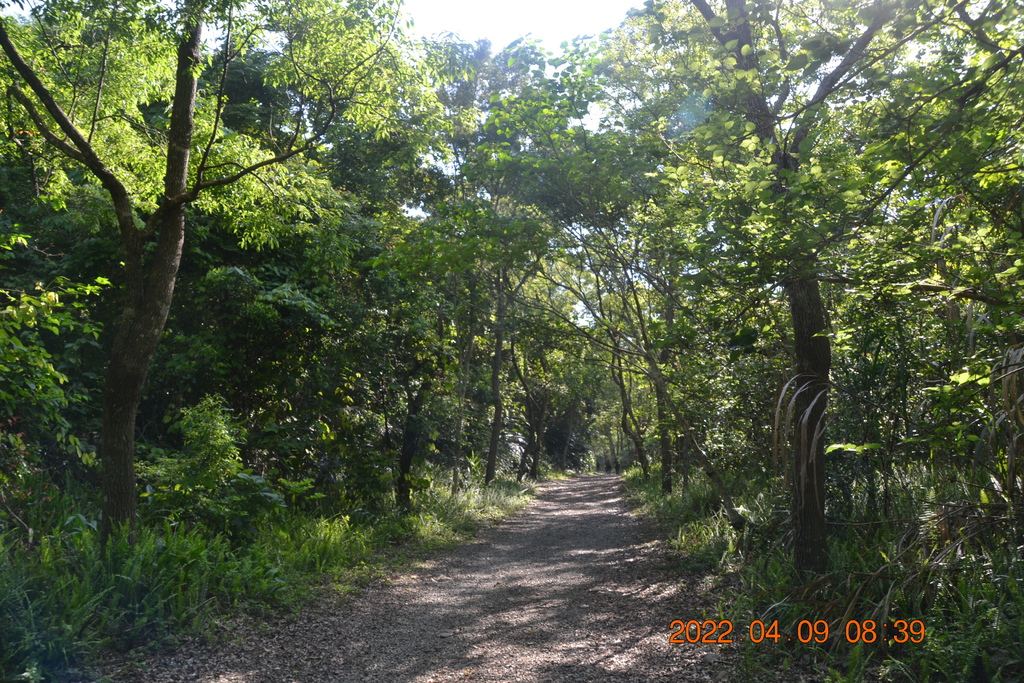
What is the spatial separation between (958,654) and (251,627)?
500cm

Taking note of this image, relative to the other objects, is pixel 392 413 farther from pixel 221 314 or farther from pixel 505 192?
pixel 505 192

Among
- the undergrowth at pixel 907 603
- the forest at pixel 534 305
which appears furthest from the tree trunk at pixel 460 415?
the undergrowth at pixel 907 603

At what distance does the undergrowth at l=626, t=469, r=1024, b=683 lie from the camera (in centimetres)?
364

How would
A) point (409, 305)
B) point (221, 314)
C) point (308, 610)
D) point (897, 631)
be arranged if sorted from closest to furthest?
point (897, 631) < point (308, 610) < point (221, 314) < point (409, 305)

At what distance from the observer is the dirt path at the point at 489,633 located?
4527 millimetres

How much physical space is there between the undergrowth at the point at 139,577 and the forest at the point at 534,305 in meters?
0.03

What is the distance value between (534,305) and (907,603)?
480 cm

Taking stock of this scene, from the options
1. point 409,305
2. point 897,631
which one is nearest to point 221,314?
point 409,305

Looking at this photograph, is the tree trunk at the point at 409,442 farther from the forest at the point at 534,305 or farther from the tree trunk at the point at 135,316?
the tree trunk at the point at 135,316

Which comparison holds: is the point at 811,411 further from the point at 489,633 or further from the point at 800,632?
the point at 489,633

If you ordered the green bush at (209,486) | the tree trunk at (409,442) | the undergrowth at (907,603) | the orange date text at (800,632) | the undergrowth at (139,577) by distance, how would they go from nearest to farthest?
the undergrowth at (907,603) → the undergrowth at (139,577) → the orange date text at (800,632) → the green bush at (209,486) → the tree trunk at (409,442)

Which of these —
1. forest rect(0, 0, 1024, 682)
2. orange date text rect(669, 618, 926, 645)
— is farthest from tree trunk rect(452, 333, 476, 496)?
orange date text rect(669, 618, 926, 645)

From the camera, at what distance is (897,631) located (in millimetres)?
4223

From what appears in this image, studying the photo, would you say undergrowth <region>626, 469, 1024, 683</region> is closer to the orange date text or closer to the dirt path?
the orange date text
